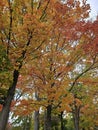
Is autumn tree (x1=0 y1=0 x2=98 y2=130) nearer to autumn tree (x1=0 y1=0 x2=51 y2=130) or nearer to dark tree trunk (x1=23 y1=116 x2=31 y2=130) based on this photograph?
autumn tree (x1=0 y1=0 x2=51 y2=130)

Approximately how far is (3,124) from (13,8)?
4.76 meters

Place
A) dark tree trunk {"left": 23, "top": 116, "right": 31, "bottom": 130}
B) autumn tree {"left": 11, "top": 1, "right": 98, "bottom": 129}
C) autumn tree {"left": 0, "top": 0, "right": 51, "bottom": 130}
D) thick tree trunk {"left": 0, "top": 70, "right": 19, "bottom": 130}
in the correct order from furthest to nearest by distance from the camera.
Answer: dark tree trunk {"left": 23, "top": 116, "right": 31, "bottom": 130}
autumn tree {"left": 11, "top": 1, "right": 98, "bottom": 129}
thick tree trunk {"left": 0, "top": 70, "right": 19, "bottom": 130}
autumn tree {"left": 0, "top": 0, "right": 51, "bottom": 130}

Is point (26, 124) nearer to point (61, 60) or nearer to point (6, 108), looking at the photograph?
point (61, 60)

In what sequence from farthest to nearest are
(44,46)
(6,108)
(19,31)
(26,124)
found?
(26,124)
(44,46)
(6,108)
(19,31)

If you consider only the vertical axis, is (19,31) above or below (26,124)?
below

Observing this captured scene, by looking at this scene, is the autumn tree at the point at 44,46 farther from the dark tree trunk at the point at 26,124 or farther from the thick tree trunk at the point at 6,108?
the dark tree trunk at the point at 26,124

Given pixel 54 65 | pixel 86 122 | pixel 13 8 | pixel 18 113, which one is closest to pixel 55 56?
pixel 54 65

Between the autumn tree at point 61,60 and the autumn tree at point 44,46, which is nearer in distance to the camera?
the autumn tree at point 44,46

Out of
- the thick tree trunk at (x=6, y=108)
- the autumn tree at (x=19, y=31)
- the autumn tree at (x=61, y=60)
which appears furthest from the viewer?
the autumn tree at (x=61, y=60)

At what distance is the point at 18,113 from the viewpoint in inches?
516

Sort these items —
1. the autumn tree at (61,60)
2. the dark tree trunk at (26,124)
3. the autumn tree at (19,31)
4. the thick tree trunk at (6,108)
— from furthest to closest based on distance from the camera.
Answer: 1. the dark tree trunk at (26,124)
2. the autumn tree at (61,60)
3. the thick tree trunk at (6,108)
4. the autumn tree at (19,31)

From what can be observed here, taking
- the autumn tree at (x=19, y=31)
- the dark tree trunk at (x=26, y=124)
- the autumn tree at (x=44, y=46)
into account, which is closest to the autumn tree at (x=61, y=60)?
the autumn tree at (x=44, y=46)

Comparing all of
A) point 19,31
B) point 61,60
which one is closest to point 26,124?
point 61,60

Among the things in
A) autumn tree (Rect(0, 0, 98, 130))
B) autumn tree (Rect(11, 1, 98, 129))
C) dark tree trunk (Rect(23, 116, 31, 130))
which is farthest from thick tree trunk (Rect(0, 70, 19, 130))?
dark tree trunk (Rect(23, 116, 31, 130))
